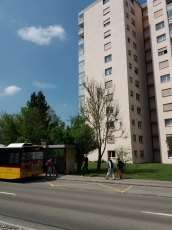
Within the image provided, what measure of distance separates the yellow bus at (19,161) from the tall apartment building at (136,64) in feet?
66.7

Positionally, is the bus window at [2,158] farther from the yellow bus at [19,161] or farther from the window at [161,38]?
the window at [161,38]

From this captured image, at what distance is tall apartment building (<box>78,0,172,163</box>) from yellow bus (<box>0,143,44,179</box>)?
20.3m

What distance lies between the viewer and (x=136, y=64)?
41.0m

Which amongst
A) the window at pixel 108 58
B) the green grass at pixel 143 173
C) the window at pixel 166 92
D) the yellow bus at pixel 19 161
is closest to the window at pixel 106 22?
the window at pixel 108 58

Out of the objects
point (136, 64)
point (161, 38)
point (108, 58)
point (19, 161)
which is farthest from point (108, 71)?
point (19, 161)

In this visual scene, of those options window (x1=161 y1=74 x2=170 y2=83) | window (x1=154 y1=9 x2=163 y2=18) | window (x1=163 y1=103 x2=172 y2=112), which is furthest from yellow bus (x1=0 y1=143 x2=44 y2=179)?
window (x1=154 y1=9 x2=163 y2=18)

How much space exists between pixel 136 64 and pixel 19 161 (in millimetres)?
31578

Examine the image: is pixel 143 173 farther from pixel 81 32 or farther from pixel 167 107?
pixel 81 32

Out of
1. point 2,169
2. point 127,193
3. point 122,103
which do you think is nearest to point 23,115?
point 122,103

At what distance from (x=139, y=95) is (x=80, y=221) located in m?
36.0

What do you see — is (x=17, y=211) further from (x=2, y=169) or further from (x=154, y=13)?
(x=154, y=13)

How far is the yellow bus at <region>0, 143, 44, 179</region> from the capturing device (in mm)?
16203

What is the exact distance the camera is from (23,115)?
36938mm

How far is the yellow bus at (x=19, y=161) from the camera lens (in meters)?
16.2
